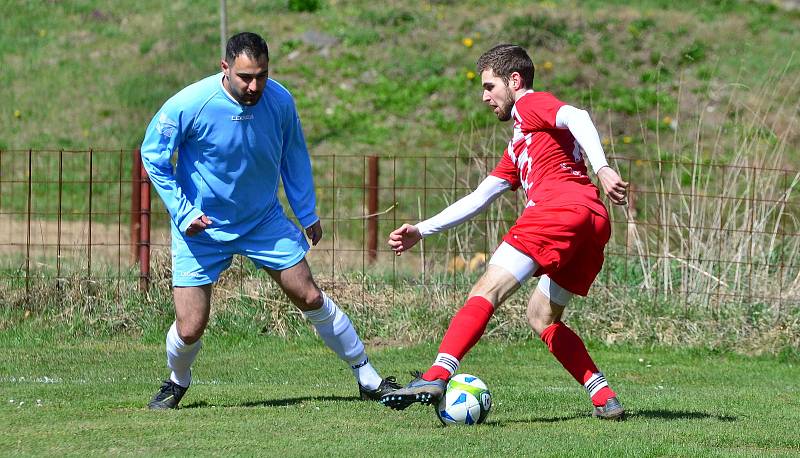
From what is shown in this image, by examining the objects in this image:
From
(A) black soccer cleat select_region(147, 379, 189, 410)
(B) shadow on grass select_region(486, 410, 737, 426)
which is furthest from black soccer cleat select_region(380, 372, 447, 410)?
(A) black soccer cleat select_region(147, 379, 189, 410)

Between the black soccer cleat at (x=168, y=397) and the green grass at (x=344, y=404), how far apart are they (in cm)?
8

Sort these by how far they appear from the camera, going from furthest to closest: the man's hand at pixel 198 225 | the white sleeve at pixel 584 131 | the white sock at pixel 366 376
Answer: the white sock at pixel 366 376 → the man's hand at pixel 198 225 → the white sleeve at pixel 584 131

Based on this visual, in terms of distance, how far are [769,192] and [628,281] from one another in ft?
5.10

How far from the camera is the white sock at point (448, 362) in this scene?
18.0 feet

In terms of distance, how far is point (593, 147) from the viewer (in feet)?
18.0

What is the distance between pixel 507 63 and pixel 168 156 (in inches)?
69.3

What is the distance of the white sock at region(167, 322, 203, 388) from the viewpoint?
6.50 meters

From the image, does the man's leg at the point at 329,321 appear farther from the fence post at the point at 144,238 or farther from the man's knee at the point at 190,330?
the fence post at the point at 144,238

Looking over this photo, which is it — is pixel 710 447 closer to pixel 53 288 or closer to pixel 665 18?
pixel 53 288

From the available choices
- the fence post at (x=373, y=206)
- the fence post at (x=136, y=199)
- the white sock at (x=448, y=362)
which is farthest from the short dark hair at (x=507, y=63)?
the fence post at (x=373, y=206)

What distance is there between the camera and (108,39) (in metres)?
24.2

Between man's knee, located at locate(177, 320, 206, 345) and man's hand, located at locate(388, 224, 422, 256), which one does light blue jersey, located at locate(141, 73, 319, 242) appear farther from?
man's hand, located at locate(388, 224, 422, 256)

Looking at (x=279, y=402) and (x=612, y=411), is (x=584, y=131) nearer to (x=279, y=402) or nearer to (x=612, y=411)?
(x=612, y=411)

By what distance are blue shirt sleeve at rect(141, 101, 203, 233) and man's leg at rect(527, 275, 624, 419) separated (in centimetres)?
181
